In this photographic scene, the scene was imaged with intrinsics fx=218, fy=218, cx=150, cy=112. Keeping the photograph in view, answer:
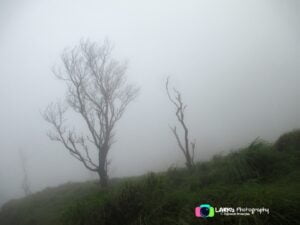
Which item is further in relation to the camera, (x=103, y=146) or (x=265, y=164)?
(x=103, y=146)

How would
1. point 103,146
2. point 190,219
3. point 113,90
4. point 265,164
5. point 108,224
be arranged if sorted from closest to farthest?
point 190,219
point 108,224
point 265,164
point 103,146
point 113,90

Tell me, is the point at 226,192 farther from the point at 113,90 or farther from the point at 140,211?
the point at 113,90

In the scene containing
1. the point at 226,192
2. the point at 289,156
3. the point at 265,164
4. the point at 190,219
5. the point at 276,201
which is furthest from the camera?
the point at 289,156

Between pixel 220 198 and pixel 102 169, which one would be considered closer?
pixel 220 198

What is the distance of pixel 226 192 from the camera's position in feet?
13.8

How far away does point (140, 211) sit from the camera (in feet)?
14.6

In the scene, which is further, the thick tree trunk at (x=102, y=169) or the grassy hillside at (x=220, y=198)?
the thick tree trunk at (x=102, y=169)

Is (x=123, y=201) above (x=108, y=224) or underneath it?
above

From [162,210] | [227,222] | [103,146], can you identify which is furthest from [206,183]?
[103,146]

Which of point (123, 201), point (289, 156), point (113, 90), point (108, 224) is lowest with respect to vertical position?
point (108, 224)

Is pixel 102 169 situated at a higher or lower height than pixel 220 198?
lower

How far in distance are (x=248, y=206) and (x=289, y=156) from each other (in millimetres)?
3453

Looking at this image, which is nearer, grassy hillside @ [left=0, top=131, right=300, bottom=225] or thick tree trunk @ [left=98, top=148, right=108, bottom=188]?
grassy hillside @ [left=0, top=131, right=300, bottom=225]

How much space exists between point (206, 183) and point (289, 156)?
8.22ft
